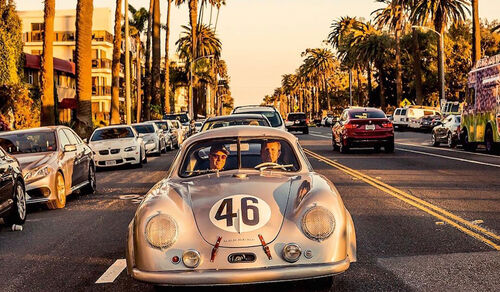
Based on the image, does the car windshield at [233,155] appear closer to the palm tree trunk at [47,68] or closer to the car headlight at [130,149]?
the car headlight at [130,149]

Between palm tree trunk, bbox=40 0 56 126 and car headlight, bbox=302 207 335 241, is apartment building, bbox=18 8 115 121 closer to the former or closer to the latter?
palm tree trunk, bbox=40 0 56 126

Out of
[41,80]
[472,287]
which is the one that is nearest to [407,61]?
[41,80]

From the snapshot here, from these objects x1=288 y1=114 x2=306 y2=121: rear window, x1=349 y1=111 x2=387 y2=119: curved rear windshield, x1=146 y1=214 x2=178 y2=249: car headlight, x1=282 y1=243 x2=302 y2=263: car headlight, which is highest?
x1=349 y1=111 x2=387 y2=119: curved rear windshield

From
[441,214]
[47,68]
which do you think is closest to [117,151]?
[47,68]

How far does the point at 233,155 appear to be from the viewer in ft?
24.7

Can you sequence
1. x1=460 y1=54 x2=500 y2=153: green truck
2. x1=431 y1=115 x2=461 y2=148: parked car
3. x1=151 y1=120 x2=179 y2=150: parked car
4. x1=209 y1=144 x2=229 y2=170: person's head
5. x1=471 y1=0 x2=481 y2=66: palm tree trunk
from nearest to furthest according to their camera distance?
x1=209 y1=144 x2=229 y2=170: person's head
x1=460 y1=54 x2=500 y2=153: green truck
x1=431 y1=115 x2=461 y2=148: parked car
x1=151 y1=120 x2=179 y2=150: parked car
x1=471 y1=0 x2=481 y2=66: palm tree trunk

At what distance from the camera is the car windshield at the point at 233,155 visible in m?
7.37

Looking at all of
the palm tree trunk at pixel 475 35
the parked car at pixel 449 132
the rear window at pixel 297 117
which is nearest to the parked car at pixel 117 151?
the parked car at pixel 449 132

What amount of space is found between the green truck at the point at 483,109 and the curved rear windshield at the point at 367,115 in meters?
3.57

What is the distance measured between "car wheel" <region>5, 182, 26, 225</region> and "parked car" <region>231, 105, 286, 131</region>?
29.1 feet

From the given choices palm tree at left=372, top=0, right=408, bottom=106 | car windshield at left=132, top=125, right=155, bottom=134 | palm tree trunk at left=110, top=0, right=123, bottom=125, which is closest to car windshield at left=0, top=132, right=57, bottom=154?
car windshield at left=132, top=125, right=155, bottom=134

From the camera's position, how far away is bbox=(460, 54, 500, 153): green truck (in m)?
25.1

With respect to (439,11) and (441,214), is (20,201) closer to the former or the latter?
(441,214)

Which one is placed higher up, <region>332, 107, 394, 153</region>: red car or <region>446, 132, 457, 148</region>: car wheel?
<region>332, 107, 394, 153</region>: red car
